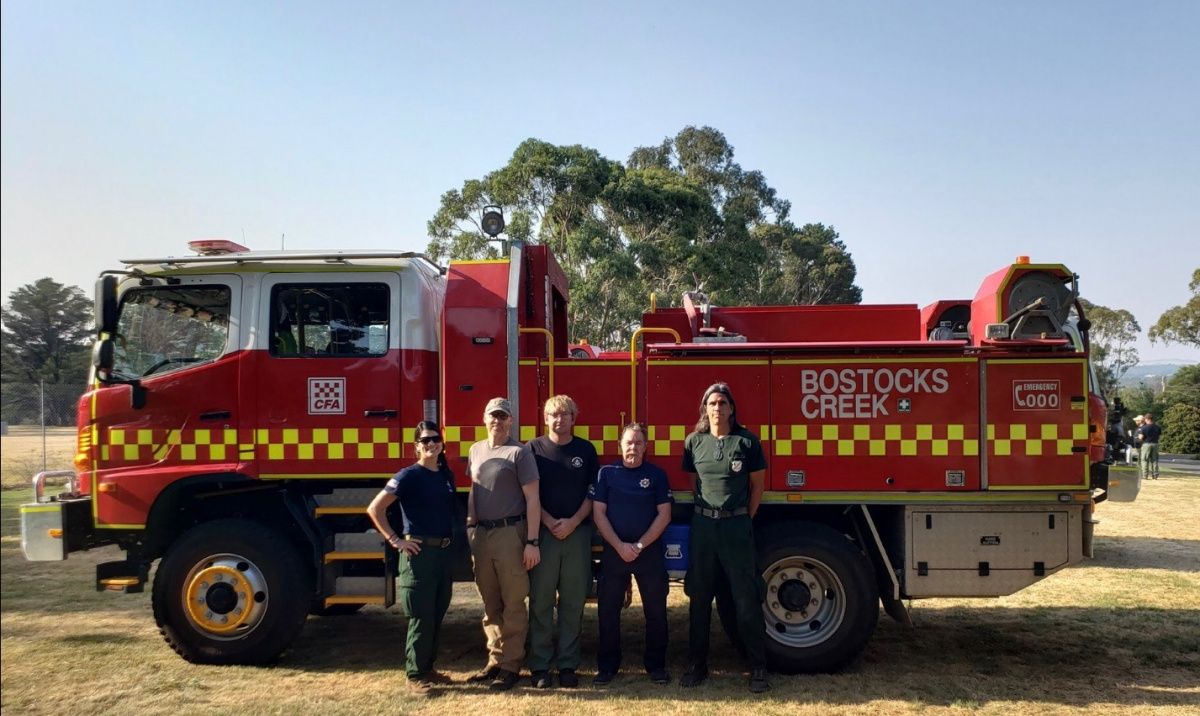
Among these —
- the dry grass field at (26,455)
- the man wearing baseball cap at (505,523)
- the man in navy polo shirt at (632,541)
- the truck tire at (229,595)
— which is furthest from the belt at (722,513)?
the dry grass field at (26,455)

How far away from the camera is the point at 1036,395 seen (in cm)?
560

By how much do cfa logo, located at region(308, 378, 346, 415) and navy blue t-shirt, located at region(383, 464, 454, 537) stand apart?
2.74 ft

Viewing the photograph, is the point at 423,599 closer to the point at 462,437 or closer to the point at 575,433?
the point at 462,437

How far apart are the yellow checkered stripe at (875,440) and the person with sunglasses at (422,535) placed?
7.72ft

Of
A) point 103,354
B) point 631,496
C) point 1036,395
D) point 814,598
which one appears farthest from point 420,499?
point 1036,395

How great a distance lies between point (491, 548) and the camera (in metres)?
5.46

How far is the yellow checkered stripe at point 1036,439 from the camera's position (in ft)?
18.3

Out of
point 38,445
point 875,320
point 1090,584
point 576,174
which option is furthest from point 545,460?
point 576,174

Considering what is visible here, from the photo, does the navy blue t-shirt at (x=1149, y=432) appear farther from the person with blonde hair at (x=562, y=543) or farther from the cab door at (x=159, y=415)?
the cab door at (x=159, y=415)

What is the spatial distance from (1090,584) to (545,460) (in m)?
6.80

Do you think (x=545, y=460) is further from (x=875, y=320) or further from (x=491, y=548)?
(x=875, y=320)

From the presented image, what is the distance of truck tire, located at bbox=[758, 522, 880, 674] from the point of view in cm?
570

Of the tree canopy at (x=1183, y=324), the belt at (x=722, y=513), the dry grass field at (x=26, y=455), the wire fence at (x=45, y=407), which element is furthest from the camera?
the tree canopy at (x=1183, y=324)

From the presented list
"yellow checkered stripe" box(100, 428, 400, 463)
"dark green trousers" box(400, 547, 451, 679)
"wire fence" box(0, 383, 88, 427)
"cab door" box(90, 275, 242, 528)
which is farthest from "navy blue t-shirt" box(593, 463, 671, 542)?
"wire fence" box(0, 383, 88, 427)
